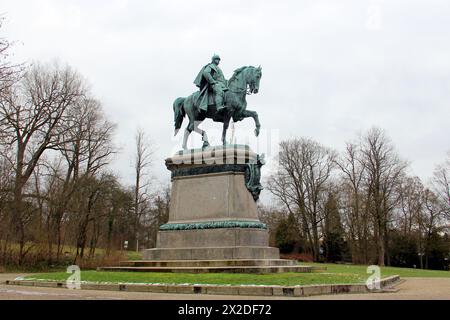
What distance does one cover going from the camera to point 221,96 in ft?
63.4

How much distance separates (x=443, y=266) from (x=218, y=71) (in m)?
41.9

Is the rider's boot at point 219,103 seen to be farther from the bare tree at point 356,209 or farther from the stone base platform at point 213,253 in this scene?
the bare tree at point 356,209

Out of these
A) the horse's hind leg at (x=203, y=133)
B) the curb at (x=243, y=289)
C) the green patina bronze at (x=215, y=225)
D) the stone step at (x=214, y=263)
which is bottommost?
the curb at (x=243, y=289)

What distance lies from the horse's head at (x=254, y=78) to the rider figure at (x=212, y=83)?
988 millimetres

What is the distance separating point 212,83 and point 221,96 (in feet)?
2.14

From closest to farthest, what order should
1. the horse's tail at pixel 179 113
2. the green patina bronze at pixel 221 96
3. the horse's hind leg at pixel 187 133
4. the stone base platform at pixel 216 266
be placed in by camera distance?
the stone base platform at pixel 216 266
the green patina bronze at pixel 221 96
the horse's hind leg at pixel 187 133
the horse's tail at pixel 179 113

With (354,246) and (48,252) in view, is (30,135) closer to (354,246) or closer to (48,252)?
(48,252)

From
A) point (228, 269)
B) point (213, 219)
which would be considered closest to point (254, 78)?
point (213, 219)

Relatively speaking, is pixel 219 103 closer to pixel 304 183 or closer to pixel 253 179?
pixel 253 179

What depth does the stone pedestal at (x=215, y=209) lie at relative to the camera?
1748 centimetres

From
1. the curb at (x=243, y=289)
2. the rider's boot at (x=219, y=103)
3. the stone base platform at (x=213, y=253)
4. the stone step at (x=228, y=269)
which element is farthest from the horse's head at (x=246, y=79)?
the curb at (x=243, y=289)

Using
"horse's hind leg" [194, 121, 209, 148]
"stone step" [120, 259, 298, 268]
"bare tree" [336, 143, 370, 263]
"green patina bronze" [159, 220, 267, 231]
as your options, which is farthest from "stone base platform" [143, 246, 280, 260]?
"bare tree" [336, 143, 370, 263]

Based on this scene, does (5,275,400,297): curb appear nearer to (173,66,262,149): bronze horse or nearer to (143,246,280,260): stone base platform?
(143,246,280,260): stone base platform

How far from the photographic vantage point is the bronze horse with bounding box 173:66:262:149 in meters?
19.5
